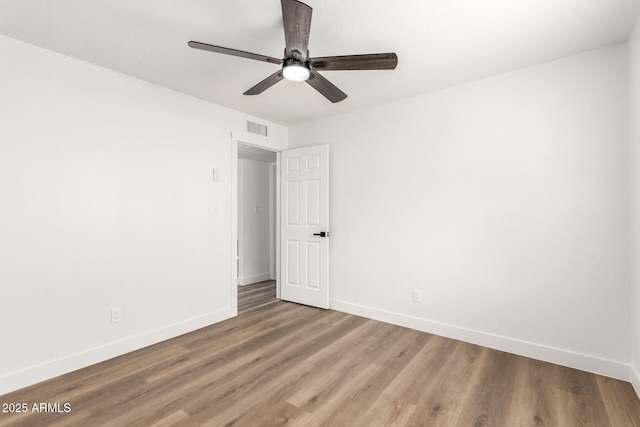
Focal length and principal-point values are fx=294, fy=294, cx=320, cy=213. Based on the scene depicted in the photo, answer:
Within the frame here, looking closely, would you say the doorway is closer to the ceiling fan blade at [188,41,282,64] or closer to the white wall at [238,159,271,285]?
the white wall at [238,159,271,285]

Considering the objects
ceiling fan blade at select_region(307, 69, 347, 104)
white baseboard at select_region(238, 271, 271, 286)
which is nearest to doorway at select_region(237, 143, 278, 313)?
white baseboard at select_region(238, 271, 271, 286)

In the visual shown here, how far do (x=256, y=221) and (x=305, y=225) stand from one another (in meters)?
1.91

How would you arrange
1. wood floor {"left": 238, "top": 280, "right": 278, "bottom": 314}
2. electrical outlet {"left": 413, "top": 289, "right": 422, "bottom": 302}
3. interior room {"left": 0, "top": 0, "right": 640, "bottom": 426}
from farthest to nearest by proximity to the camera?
wood floor {"left": 238, "top": 280, "right": 278, "bottom": 314} → electrical outlet {"left": 413, "top": 289, "right": 422, "bottom": 302} → interior room {"left": 0, "top": 0, "right": 640, "bottom": 426}

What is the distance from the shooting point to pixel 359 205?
367 centimetres

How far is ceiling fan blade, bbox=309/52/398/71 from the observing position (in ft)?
5.92

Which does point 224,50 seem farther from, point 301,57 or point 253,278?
point 253,278

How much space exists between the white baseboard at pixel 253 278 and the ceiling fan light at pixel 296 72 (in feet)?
13.6

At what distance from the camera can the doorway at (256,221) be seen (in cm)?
538

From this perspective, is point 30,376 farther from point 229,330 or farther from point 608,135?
point 608,135

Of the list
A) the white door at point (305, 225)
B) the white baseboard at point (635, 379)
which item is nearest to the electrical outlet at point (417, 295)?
the white door at point (305, 225)

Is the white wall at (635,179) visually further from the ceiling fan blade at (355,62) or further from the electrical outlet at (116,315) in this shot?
the electrical outlet at (116,315)

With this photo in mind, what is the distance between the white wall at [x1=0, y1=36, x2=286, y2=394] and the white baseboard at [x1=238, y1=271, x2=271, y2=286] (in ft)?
6.15

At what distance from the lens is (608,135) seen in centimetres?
228

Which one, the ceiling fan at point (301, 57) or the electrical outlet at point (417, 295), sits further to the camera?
the electrical outlet at point (417, 295)
